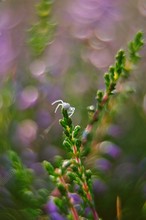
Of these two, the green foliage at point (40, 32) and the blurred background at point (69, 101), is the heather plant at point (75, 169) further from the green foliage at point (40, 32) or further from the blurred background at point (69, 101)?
the green foliage at point (40, 32)

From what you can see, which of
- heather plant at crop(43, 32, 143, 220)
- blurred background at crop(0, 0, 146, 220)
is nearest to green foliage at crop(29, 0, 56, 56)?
blurred background at crop(0, 0, 146, 220)

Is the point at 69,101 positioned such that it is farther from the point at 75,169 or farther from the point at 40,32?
the point at 75,169

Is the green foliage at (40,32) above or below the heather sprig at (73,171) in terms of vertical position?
above

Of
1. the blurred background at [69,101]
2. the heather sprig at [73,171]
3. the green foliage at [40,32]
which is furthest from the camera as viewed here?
the green foliage at [40,32]

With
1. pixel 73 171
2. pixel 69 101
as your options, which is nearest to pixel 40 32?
pixel 69 101

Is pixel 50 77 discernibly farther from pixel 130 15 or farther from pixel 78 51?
pixel 130 15

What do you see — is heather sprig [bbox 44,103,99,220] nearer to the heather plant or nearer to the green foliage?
the heather plant

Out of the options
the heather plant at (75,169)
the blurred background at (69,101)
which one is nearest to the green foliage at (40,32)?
the blurred background at (69,101)

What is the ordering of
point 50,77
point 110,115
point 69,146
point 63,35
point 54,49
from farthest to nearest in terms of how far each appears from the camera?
point 63,35
point 54,49
point 50,77
point 110,115
point 69,146

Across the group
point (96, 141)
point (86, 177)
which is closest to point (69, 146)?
point (86, 177)
